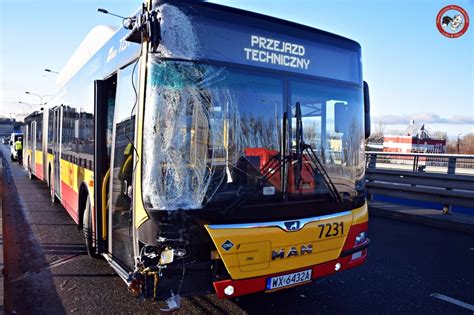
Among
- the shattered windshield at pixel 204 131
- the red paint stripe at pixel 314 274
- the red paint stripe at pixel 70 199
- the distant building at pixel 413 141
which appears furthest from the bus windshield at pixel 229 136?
the distant building at pixel 413 141

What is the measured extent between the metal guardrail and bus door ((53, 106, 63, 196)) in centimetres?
767

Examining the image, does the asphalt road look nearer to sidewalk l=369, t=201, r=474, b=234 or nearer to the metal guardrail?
sidewalk l=369, t=201, r=474, b=234

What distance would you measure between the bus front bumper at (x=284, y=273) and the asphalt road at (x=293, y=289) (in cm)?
53

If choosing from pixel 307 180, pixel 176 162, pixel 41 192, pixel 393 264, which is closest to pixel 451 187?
pixel 393 264

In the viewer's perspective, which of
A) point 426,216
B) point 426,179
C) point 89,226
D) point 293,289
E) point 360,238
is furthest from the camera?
point 426,179

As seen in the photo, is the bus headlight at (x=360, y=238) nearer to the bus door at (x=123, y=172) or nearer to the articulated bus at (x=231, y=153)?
the articulated bus at (x=231, y=153)

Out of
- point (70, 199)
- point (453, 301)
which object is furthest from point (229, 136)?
point (70, 199)

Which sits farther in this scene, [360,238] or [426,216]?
[426,216]

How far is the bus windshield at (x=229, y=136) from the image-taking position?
10.2 feet

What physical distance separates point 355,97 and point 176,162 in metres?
2.22

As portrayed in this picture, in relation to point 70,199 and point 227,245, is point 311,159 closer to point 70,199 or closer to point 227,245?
point 227,245

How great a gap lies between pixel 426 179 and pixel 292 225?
6639 millimetres

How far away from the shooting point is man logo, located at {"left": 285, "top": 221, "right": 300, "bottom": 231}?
3499 mm

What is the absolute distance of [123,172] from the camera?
3.75m
